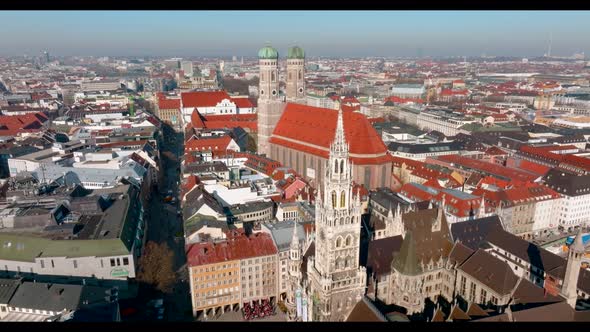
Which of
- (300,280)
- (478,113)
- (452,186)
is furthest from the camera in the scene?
(478,113)

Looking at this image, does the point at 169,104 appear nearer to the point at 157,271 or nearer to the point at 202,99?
the point at 202,99

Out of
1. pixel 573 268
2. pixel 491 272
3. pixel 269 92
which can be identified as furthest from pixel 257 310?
pixel 269 92

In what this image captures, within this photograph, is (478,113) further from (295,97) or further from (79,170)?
(79,170)

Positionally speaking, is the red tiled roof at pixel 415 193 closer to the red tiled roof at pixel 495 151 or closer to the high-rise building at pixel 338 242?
the high-rise building at pixel 338 242

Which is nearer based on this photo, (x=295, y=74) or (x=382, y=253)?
(x=382, y=253)
